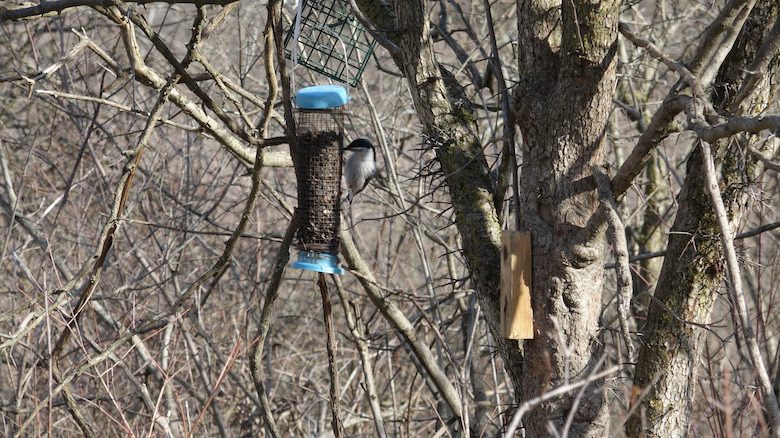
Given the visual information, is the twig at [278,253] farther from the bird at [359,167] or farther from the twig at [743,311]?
the twig at [743,311]

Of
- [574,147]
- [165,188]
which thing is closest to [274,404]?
[165,188]

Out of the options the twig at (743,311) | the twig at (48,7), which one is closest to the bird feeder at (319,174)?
the twig at (48,7)

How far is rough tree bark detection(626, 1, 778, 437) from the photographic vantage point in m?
3.23

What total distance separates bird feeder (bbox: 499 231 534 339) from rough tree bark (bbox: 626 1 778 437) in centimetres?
59

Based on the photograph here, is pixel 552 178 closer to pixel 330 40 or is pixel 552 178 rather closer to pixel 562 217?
pixel 562 217

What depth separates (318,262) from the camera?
3246 millimetres

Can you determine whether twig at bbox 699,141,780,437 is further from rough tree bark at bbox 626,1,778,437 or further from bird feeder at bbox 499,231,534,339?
rough tree bark at bbox 626,1,778,437

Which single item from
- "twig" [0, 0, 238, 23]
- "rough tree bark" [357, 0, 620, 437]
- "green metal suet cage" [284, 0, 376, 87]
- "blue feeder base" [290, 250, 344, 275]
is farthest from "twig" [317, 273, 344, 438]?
"twig" [0, 0, 238, 23]

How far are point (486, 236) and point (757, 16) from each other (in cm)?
131

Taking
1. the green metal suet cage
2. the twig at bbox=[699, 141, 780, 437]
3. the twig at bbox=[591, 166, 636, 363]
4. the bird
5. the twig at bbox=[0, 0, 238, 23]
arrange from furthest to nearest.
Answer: the bird < the green metal suet cage < the twig at bbox=[0, 0, 238, 23] < the twig at bbox=[591, 166, 636, 363] < the twig at bbox=[699, 141, 780, 437]

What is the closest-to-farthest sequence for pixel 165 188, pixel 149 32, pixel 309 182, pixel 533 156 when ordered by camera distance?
1. pixel 149 32
2. pixel 533 156
3. pixel 309 182
4. pixel 165 188

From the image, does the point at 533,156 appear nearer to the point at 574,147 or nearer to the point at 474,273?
the point at 574,147

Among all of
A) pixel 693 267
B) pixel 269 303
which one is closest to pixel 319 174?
pixel 269 303

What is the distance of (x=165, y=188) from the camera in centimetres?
605
